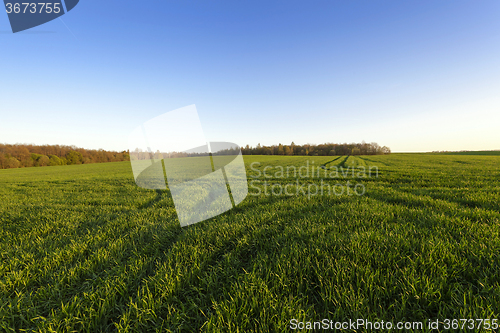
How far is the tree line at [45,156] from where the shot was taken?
5634 centimetres

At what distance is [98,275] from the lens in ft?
7.60

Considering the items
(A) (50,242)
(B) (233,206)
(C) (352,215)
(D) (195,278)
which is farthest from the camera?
(B) (233,206)

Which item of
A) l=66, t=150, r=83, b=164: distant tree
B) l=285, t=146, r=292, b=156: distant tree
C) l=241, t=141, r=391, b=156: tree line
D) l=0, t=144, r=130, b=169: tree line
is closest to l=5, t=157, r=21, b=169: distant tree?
l=0, t=144, r=130, b=169: tree line

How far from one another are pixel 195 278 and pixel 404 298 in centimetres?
224

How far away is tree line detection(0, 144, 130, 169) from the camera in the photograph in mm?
56344

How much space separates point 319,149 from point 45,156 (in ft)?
359

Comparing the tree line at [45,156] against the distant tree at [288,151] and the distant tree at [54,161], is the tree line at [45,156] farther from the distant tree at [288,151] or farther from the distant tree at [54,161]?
the distant tree at [288,151]

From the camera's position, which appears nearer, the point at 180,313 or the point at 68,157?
the point at 180,313

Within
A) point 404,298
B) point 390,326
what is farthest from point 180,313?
point 404,298

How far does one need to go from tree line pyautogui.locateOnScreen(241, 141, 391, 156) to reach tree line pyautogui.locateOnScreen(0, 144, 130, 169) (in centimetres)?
5672

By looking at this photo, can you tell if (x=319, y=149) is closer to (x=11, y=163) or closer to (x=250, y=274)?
(x=250, y=274)

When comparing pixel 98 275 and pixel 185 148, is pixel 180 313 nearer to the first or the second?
pixel 98 275

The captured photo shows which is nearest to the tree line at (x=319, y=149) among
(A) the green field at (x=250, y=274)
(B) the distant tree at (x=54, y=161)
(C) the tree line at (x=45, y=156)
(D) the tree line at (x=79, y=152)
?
(D) the tree line at (x=79, y=152)

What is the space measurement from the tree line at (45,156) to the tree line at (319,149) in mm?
56720
